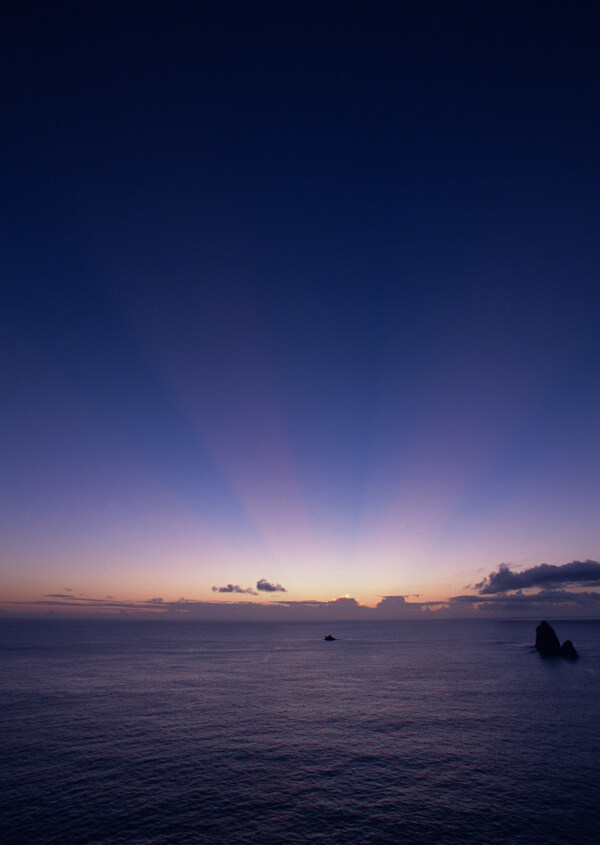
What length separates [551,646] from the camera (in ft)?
501

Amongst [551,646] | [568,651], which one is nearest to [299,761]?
[568,651]

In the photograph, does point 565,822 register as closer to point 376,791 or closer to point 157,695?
point 376,791

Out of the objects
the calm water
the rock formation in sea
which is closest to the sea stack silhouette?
the rock formation in sea

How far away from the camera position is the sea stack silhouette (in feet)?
479

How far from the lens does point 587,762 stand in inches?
1890

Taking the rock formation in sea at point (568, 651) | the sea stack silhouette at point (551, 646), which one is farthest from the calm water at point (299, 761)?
the sea stack silhouette at point (551, 646)

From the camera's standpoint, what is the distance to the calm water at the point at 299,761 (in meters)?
35.2

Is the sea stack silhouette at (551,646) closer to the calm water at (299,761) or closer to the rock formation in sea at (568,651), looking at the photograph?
the rock formation in sea at (568,651)

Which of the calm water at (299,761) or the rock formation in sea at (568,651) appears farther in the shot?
the rock formation in sea at (568,651)

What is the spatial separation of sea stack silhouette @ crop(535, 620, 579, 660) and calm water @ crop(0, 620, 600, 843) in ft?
205

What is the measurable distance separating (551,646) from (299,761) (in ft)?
465

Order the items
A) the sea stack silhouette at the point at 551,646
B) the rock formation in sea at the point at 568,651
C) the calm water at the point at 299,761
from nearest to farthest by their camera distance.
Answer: the calm water at the point at 299,761, the rock formation in sea at the point at 568,651, the sea stack silhouette at the point at 551,646

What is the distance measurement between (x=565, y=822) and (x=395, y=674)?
8038 centimetres

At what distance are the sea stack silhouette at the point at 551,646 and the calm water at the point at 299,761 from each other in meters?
62.5
